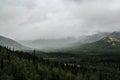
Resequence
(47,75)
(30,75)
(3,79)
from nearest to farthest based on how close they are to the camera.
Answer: (3,79) → (30,75) → (47,75)

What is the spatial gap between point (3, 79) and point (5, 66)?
3594cm

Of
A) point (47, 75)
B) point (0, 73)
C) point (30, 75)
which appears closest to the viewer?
point (0, 73)

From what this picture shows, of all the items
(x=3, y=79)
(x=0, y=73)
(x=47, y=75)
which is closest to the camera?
(x=3, y=79)

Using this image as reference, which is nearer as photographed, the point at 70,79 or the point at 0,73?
the point at 0,73

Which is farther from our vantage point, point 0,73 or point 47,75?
point 47,75

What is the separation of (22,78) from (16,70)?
14.4m

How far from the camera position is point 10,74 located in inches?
6649

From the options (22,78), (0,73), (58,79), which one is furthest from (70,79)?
(0,73)

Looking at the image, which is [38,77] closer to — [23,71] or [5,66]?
[23,71]

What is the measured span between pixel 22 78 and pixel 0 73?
16.3 m

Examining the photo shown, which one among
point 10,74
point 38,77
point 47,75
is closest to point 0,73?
point 10,74

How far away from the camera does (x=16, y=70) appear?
181 metres

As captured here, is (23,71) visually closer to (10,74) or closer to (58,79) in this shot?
(10,74)

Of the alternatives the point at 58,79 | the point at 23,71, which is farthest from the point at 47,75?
the point at 23,71
